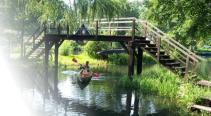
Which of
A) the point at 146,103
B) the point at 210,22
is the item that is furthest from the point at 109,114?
the point at 210,22

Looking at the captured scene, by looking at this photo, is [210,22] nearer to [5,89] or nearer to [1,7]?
[5,89]

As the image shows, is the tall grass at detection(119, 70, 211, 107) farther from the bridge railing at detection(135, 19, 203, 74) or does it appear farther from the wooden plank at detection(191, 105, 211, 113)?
the bridge railing at detection(135, 19, 203, 74)

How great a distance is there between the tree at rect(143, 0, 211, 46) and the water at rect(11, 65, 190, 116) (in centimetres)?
533

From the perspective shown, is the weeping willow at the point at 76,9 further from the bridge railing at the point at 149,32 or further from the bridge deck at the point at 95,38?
the bridge deck at the point at 95,38

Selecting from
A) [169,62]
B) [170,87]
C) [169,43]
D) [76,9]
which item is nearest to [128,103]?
[170,87]

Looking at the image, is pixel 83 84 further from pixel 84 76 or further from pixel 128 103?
pixel 128 103

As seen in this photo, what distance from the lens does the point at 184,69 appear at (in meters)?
12.8

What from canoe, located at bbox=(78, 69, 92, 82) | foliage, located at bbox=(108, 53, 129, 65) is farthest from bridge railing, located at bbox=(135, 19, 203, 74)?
foliage, located at bbox=(108, 53, 129, 65)

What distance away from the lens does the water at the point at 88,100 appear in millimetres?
9289

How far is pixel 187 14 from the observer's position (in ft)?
48.7

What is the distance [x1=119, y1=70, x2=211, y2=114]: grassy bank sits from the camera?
32.9 feet

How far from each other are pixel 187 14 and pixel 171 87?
5.54 m

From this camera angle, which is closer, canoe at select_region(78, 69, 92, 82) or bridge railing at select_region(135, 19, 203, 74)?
bridge railing at select_region(135, 19, 203, 74)

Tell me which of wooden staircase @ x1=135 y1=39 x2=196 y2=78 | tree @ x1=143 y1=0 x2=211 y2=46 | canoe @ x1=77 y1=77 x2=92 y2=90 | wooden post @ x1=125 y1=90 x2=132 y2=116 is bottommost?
wooden post @ x1=125 y1=90 x2=132 y2=116
